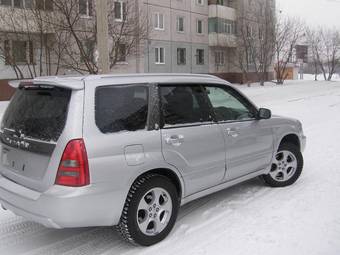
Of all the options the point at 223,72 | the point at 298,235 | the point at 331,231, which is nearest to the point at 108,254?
the point at 298,235

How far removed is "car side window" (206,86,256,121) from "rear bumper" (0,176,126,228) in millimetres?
1702

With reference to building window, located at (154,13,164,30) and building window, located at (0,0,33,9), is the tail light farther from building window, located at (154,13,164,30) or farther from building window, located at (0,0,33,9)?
building window, located at (154,13,164,30)

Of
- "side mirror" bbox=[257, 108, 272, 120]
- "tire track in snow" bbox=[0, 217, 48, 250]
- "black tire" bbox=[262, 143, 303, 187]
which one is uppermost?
"side mirror" bbox=[257, 108, 272, 120]

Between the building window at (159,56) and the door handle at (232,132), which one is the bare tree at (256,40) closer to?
the building window at (159,56)

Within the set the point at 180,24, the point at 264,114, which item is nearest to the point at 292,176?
the point at 264,114

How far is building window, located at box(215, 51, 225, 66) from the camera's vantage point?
134 ft

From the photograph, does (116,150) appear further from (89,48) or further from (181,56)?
(181,56)

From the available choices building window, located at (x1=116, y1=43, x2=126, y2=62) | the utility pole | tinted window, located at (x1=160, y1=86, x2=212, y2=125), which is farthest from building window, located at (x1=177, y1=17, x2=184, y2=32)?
tinted window, located at (x1=160, y1=86, x2=212, y2=125)

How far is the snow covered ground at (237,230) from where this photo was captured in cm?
393

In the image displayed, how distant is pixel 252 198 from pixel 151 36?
29.0 m

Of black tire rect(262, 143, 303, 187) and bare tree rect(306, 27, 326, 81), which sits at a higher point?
bare tree rect(306, 27, 326, 81)

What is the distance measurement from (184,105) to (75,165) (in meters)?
1.47

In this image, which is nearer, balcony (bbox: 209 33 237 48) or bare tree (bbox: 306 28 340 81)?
balcony (bbox: 209 33 237 48)

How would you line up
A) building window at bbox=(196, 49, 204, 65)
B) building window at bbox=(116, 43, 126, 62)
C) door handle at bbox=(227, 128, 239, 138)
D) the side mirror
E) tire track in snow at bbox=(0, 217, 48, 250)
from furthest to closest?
building window at bbox=(196, 49, 204, 65)
building window at bbox=(116, 43, 126, 62)
the side mirror
door handle at bbox=(227, 128, 239, 138)
tire track in snow at bbox=(0, 217, 48, 250)
